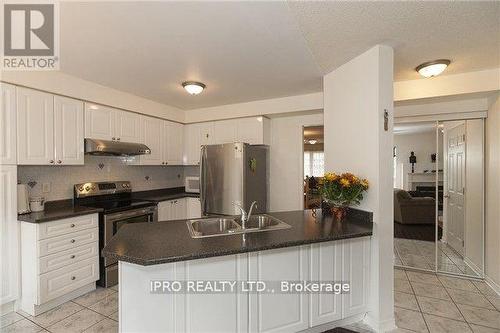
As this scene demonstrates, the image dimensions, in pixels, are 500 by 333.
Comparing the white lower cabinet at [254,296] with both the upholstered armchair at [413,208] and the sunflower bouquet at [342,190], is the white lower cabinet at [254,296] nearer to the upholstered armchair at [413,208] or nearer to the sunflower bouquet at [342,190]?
the sunflower bouquet at [342,190]

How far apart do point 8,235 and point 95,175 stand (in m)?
1.21

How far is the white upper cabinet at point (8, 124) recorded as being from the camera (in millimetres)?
2352

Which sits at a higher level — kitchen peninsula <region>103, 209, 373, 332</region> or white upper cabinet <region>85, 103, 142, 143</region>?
white upper cabinet <region>85, 103, 142, 143</region>

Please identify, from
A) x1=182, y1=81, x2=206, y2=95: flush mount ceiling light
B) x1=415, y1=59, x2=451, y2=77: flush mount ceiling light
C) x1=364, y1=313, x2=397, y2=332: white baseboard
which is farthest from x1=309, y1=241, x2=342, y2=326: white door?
x1=182, y1=81, x2=206, y2=95: flush mount ceiling light

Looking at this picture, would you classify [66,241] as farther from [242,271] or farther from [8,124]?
[242,271]

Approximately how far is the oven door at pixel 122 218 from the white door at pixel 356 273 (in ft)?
8.20

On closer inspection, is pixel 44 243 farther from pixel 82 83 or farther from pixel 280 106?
pixel 280 106

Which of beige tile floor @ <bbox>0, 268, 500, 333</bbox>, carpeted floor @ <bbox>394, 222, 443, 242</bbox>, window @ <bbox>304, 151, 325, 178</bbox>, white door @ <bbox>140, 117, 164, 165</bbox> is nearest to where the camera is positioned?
beige tile floor @ <bbox>0, 268, 500, 333</bbox>

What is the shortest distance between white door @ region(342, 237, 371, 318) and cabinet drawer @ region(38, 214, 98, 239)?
263 cm

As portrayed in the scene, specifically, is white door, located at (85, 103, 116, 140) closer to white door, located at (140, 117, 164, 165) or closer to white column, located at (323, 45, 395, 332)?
white door, located at (140, 117, 164, 165)

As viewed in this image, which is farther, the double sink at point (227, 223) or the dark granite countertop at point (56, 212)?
the dark granite countertop at point (56, 212)

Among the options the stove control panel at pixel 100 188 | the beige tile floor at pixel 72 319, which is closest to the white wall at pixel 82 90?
the stove control panel at pixel 100 188

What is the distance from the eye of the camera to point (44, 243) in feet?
7.99

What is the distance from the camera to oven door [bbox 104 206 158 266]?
297 centimetres
